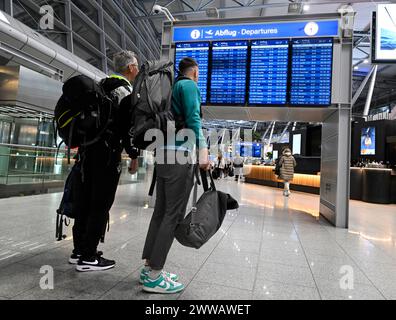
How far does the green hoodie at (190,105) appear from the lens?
1.84 metres

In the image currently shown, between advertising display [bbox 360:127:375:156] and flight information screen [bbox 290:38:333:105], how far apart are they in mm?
9444

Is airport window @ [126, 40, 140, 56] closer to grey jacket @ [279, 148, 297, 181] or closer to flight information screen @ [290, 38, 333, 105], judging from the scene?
grey jacket @ [279, 148, 297, 181]

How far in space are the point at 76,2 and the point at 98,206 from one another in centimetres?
1126

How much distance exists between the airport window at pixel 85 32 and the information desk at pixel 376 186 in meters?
11.2

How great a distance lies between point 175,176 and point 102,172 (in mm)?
624

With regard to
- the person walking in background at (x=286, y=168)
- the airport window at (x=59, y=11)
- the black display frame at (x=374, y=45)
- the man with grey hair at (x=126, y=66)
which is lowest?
the person walking in background at (x=286, y=168)

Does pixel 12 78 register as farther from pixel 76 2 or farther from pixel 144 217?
pixel 76 2

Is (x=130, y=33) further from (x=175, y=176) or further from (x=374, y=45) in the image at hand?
(x=175, y=176)

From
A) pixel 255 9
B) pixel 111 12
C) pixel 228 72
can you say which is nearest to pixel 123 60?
pixel 228 72

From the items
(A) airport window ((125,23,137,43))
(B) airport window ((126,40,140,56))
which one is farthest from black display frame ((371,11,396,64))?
(B) airport window ((126,40,140,56))

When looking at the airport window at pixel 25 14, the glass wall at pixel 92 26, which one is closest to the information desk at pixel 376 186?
the glass wall at pixel 92 26

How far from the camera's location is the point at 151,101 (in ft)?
5.99

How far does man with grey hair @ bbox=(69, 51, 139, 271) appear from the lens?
6.97ft

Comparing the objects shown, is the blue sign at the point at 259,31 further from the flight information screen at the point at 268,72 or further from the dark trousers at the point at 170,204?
the dark trousers at the point at 170,204
